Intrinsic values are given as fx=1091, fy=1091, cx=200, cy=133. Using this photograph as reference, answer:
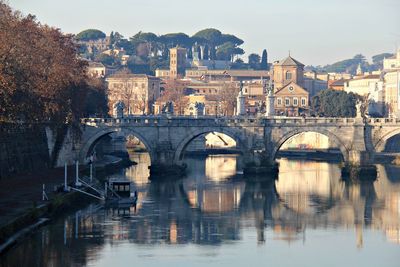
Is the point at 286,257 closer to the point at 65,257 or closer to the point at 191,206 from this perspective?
the point at 65,257

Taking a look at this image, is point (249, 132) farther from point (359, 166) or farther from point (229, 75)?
point (229, 75)

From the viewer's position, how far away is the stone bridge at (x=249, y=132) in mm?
68875

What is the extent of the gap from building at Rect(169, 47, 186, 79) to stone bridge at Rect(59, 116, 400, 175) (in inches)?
3918

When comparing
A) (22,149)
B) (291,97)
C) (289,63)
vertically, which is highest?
(289,63)

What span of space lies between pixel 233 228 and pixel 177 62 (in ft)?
414

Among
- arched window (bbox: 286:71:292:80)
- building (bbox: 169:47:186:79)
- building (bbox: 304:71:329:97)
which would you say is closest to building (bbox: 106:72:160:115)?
arched window (bbox: 286:71:292:80)

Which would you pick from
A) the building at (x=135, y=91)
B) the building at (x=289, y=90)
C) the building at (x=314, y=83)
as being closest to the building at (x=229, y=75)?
the building at (x=314, y=83)

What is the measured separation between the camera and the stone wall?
53.0 metres

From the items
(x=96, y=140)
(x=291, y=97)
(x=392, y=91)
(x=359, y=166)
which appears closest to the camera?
(x=359, y=166)

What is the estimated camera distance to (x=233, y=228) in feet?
151

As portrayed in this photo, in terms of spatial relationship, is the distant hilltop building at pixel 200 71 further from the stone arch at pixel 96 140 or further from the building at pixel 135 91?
the stone arch at pixel 96 140

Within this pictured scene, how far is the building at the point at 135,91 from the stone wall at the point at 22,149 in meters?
55.0

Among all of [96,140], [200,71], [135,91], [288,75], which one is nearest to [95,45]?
[200,71]

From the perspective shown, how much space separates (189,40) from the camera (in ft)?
639
